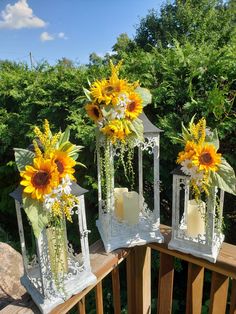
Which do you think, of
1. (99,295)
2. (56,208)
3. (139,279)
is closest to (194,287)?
(139,279)

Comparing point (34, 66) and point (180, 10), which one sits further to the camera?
point (180, 10)

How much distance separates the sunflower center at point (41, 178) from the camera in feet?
2.23

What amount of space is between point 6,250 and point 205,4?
11.3 meters

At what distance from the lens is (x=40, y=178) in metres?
0.68

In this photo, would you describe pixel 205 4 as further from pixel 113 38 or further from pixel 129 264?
pixel 129 264

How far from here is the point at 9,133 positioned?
2.64m

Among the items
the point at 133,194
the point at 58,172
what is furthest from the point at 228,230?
the point at 58,172

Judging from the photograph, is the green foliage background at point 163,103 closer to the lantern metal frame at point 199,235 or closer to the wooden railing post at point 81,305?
the lantern metal frame at point 199,235

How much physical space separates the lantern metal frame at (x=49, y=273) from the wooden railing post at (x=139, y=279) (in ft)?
1.26

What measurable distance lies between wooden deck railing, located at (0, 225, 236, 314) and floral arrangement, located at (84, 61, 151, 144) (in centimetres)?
50

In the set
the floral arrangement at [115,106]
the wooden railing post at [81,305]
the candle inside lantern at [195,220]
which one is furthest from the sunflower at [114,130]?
the wooden railing post at [81,305]

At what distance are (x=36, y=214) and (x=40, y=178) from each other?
0.10 meters

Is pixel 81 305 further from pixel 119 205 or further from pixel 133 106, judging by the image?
pixel 133 106

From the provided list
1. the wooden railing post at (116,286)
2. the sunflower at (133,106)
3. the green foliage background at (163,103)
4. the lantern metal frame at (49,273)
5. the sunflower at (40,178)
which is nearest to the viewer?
the sunflower at (40,178)
